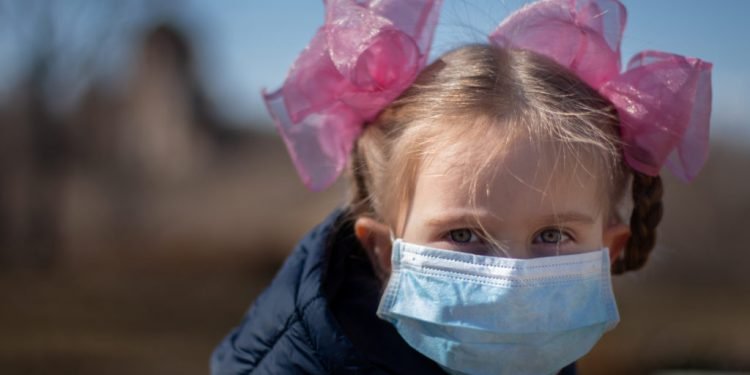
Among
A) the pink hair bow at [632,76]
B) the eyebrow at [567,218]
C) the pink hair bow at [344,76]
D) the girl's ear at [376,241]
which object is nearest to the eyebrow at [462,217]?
the eyebrow at [567,218]

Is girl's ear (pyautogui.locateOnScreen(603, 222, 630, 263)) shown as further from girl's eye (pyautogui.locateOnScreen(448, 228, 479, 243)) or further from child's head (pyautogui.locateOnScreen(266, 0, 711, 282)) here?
girl's eye (pyautogui.locateOnScreen(448, 228, 479, 243))

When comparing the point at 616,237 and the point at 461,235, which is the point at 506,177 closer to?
the point at 461,235

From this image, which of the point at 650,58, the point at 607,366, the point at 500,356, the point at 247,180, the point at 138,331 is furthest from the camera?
the point at 247,180

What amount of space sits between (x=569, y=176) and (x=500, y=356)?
1.46ft

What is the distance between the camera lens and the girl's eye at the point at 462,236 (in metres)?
2.07

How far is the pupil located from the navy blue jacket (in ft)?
1.07

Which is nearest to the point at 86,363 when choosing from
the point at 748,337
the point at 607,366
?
the point at 607,366

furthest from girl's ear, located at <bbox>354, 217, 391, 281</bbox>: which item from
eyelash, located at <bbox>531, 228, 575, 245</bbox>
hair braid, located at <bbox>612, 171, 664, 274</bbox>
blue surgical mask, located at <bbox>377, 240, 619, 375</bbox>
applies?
hair braid, located at <bbox>612, 171, 664, 274</bbox>

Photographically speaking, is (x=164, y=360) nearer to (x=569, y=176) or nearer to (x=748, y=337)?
(x=748, y=337)

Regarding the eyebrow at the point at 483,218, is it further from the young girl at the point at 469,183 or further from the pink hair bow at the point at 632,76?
the pink hair bow at the point at 632,76

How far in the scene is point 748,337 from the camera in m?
8.21

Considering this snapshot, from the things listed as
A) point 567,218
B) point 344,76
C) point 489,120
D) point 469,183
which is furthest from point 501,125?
point 344,76

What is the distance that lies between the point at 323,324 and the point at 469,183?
1.67 feet

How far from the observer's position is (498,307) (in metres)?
2.00
